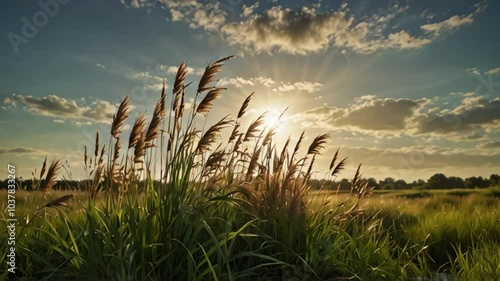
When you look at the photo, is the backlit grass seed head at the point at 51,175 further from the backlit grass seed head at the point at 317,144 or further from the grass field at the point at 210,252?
the backlit grass seed head at the point at 317,144

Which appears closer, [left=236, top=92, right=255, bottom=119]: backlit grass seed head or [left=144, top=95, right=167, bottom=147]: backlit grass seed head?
[left=144, top=95, right=167, bottom=147]: backlit grass seed head

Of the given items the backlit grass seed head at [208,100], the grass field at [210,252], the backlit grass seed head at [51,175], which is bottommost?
the grass field at [210,252]

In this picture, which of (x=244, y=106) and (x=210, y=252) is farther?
(x=244, y=106)

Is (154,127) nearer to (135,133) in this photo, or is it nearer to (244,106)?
(135,133)

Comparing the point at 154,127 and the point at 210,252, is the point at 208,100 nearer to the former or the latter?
the point at 154,127

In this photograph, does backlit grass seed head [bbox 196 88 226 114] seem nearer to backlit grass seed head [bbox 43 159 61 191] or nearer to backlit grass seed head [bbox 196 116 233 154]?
backlit grass seed head [bbox 196 116 233 154]

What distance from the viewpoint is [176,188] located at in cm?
521

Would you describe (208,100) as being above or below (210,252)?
above

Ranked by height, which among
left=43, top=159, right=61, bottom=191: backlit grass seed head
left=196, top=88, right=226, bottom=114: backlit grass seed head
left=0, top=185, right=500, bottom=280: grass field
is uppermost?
left=196, top=88, right=226, bottom=114: backlit grass seed head

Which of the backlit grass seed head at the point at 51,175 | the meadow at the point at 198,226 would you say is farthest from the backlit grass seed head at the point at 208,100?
the backlit grass seed head at the point at 51,175

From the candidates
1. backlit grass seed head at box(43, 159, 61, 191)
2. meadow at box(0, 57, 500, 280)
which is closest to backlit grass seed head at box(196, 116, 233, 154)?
meadow at box(0, 57, 500, 280)

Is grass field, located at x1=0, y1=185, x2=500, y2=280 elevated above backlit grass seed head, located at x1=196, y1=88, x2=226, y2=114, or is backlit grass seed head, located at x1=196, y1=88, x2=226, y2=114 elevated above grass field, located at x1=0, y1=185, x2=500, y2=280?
backlit grass seed head, located at x1=196, y1=88, x2=226, y2=114

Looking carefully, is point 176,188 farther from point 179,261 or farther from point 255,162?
point 255,162

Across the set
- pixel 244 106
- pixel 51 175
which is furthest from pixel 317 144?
pixel 51 175
